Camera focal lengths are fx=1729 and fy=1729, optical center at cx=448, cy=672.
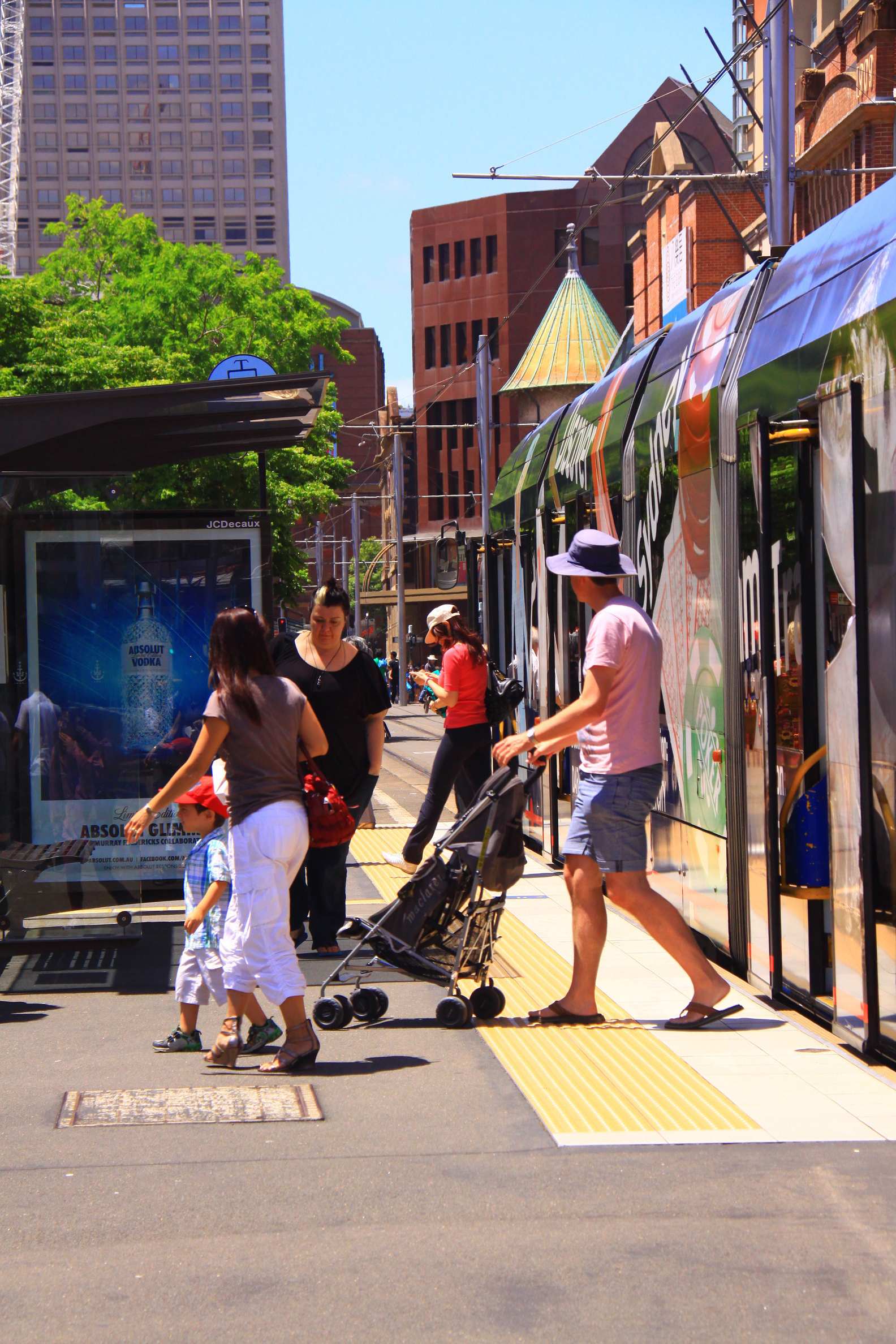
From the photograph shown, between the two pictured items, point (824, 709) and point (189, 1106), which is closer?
point (189, 1106)

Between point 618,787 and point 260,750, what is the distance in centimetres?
141

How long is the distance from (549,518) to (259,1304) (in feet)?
28.6

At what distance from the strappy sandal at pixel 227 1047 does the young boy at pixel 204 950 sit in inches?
5.9

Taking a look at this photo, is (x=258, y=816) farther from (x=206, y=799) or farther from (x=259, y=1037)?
(x=259, y=1037)

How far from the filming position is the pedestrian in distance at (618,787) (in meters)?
6.60

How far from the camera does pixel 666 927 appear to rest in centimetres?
662

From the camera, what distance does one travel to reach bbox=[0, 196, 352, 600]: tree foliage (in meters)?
31.3

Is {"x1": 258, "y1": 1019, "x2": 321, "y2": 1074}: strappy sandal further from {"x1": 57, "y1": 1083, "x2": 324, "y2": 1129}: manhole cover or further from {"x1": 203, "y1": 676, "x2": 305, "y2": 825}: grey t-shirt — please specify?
{"x1": 203, "y1": 676, "x2": 305, "y2": 825}: grey t-shirt

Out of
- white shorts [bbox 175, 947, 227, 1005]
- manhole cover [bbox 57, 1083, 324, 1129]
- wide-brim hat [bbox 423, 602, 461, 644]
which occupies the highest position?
wide-brim hat [bbox 423, 602, 461, 644]

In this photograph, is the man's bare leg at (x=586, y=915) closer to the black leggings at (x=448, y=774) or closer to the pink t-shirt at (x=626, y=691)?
the pink t-shirt at (x=626, y=691)

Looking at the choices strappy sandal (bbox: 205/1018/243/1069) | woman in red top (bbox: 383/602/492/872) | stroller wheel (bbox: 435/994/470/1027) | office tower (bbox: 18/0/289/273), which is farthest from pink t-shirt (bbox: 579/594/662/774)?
office tower (bbox: 18/0/289/273)

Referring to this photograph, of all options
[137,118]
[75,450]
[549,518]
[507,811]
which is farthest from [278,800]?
[137,118]

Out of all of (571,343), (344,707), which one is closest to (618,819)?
(344,707)

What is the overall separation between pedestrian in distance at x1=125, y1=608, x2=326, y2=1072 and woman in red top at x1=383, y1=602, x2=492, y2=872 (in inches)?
176
